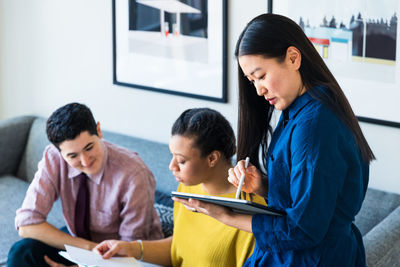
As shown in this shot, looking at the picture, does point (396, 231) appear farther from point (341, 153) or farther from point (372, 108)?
point (341, 153)

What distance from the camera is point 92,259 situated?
189 cm

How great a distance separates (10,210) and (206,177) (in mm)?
1513

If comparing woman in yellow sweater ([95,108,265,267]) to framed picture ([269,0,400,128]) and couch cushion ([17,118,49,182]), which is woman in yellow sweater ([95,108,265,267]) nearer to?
framed picture ([269,0,400,128])

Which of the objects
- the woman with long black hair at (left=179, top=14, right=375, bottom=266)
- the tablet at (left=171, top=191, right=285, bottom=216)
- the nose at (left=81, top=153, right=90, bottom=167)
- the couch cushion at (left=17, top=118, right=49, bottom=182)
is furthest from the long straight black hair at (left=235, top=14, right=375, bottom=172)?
the couch cushion at (left=17, top=118, right=49, bottom=182)

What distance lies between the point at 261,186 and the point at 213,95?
1322 mm

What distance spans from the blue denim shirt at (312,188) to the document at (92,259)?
66 centimetres

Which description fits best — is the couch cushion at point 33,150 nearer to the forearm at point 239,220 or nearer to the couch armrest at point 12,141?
the couch armrest at point 12,141

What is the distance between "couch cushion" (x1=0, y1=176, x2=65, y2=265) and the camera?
8.77ft

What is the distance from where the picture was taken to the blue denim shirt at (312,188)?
3.95 feet

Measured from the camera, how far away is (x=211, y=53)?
2734 millimetres

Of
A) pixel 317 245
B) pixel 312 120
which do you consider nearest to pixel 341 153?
pixel 312 120

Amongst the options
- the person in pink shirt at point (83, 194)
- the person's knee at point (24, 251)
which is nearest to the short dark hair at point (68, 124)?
the person in pink shirt at point (83, 194)

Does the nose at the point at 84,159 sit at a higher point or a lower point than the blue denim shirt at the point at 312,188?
lower

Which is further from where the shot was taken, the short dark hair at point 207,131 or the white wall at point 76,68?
the white wall at point 76,68
